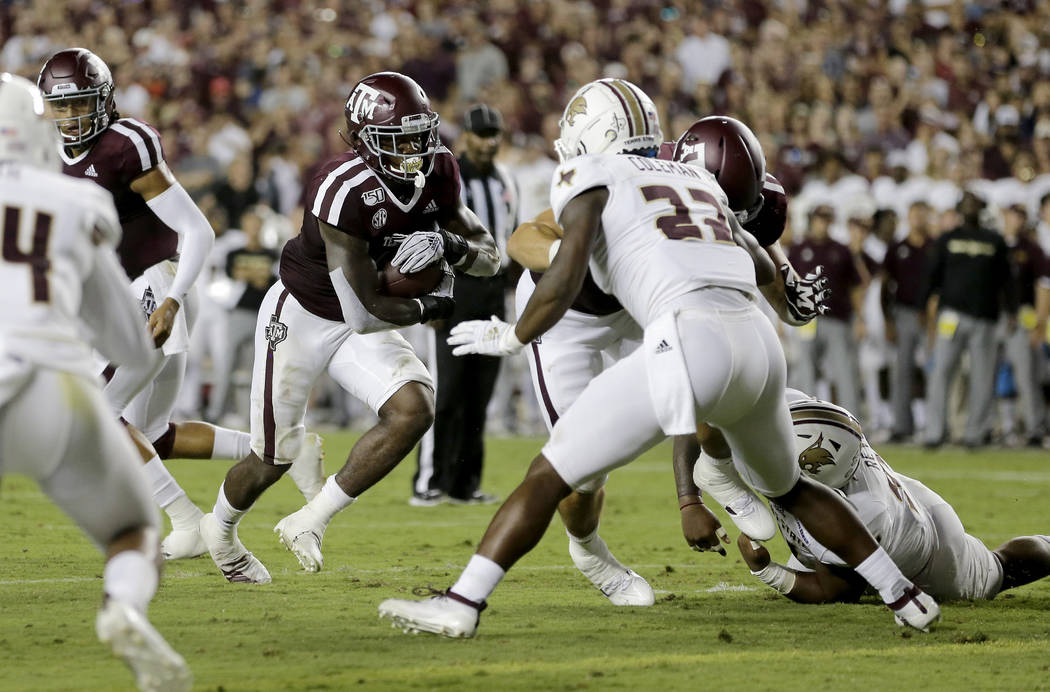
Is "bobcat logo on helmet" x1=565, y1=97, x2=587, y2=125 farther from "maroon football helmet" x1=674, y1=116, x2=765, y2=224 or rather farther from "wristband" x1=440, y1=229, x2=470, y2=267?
"wristband" x1=440, y1=229, x2=470, y2=267

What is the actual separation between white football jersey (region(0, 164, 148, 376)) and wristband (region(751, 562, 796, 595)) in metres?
2.81

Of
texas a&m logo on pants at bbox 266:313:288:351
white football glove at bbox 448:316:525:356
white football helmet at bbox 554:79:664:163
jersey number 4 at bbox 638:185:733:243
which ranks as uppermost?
white football helmet at bbox 554:79:664:163

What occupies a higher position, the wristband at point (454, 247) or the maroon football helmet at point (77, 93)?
the maroon football helmet at point (77, 93)

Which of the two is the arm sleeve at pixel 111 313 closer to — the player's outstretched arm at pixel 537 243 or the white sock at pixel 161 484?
the player's outstretched arm at pixel 537 243

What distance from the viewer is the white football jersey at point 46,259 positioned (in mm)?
3486

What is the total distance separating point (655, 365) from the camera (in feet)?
14.5

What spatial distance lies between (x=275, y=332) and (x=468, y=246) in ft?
2.88

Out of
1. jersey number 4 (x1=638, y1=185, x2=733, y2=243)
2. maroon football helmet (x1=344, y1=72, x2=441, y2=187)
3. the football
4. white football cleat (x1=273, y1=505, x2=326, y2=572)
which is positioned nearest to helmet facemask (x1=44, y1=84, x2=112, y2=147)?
maroon football helmet (x1=344, y1=72, x2=441, y2=187)

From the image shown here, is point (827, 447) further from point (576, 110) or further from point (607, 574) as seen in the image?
point (576, 110)

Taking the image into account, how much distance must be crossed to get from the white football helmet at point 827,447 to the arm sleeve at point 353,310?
1653 millimetres

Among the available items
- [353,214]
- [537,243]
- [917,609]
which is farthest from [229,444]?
[917,609]

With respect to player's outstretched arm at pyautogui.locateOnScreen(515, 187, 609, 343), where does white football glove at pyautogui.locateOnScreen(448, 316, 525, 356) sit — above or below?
below

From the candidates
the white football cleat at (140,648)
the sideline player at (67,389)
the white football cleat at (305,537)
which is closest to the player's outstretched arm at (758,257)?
the white football cleat at (305,537)

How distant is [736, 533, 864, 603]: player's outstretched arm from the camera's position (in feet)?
17.8
